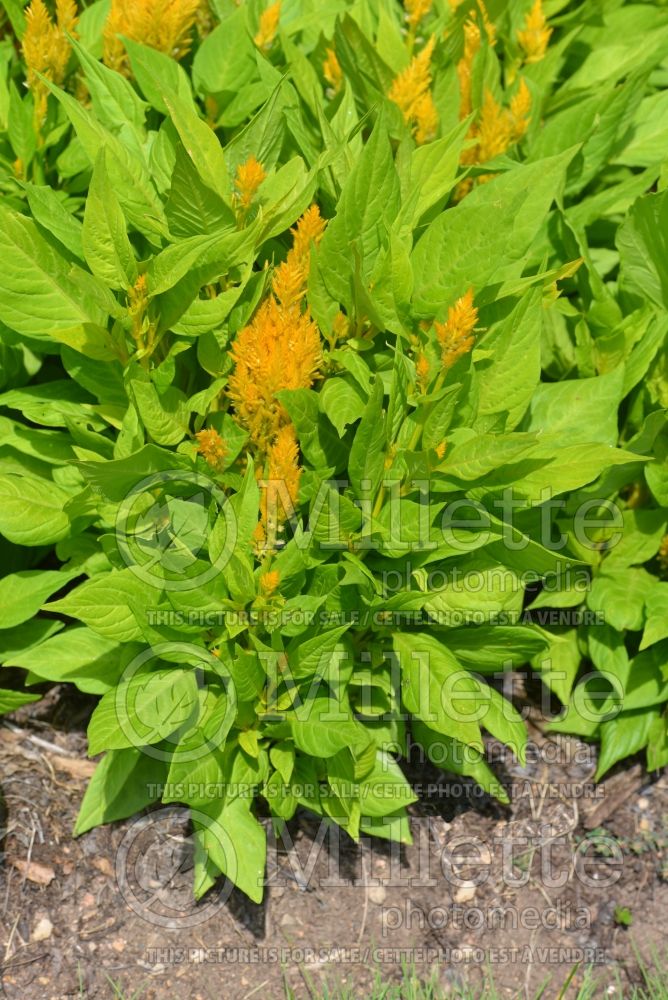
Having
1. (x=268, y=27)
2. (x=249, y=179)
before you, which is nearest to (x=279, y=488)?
(x=249, y=179)

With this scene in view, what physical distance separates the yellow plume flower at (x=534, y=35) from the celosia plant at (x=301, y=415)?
0.21 metres

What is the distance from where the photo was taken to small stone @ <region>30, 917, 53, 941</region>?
2.57 metres

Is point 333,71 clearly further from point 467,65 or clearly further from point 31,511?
point 31,511

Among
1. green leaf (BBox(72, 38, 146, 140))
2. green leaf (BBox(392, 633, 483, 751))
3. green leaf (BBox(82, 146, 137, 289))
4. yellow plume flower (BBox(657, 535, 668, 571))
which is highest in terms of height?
green leaf (BBox(72, 38, 146, 140))

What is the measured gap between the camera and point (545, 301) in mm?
2533

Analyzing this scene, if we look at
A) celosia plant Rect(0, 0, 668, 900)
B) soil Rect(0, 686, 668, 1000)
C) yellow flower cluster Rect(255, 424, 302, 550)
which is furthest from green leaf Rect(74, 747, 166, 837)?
yellow flower cluster Rect(255, 424, 302, 550)

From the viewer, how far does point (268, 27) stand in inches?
109

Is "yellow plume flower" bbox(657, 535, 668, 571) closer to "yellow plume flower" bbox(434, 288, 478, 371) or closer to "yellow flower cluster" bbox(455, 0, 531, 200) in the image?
"yellow plume flower" bbox(434, 288, 478, 371)

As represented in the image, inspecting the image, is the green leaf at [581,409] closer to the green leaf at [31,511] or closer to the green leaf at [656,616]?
the green leaf at [656,616]

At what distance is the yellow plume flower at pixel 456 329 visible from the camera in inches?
83.2

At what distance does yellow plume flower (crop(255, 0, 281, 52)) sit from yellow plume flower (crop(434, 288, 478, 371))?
43.6 inches

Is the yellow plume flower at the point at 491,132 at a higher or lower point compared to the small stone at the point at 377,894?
higher

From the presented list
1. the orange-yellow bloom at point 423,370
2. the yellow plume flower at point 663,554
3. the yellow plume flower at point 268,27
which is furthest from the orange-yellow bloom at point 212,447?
the yellow plume flower at point 663,554

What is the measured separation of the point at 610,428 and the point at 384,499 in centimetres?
69
